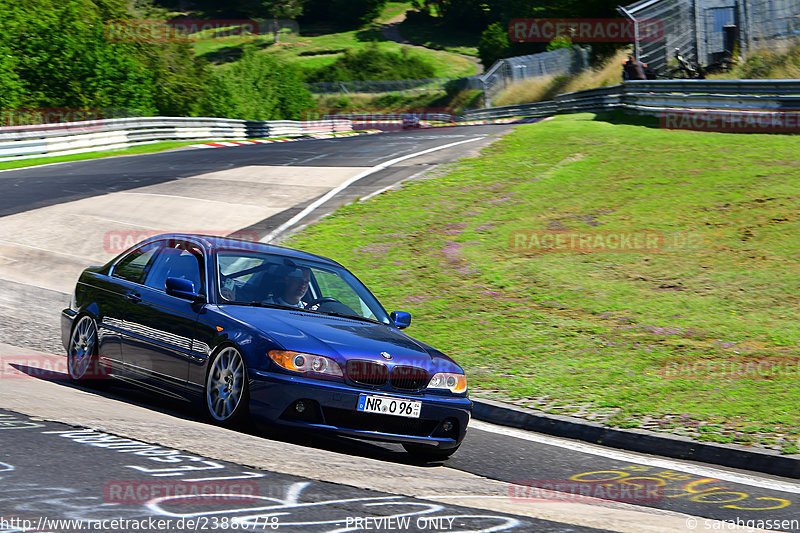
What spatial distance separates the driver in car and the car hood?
0.75 feet

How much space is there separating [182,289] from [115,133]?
27750 millimetres

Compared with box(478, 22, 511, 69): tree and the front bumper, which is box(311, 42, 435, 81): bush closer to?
box(478, 22, 511, 69): tree

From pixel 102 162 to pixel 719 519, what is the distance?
2449 centimetres

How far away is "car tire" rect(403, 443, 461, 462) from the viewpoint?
674 cm

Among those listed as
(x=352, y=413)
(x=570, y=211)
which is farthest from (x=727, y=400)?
(x=570, y=211)

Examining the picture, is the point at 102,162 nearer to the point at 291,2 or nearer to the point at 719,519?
the point at 719,519

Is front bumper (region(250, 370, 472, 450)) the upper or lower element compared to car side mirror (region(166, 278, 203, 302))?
lower

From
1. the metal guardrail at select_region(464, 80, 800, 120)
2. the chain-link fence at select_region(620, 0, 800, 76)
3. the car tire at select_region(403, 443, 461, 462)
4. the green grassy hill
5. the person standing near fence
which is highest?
the green grassy hill

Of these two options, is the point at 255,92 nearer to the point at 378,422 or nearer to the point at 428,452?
the point at 428,452

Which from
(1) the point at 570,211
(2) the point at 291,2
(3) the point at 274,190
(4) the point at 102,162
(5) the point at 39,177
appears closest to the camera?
(1) the point at 570,211

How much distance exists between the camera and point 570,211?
54.7ft

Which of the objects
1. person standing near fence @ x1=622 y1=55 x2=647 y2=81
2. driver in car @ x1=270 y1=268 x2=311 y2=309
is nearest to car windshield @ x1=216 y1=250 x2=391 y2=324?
driver in car @ x1=270 y1=268 x2=311 y2=309

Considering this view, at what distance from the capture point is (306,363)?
6.32 metres

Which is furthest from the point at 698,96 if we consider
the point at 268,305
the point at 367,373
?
the point at 367,373
